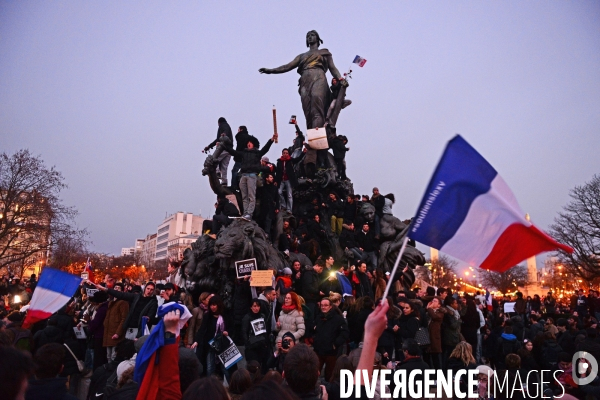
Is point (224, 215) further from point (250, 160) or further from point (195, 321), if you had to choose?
point (195, 321)

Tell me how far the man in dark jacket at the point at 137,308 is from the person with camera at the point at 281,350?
2.15 metres

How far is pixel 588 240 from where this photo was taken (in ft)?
115

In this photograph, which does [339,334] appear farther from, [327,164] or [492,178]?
[327,164]

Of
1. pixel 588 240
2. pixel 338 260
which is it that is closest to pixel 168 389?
pixel 338 260

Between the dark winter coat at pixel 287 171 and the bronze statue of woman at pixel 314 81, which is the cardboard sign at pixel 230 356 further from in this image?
the bronze statue of woman at pixel 314 81

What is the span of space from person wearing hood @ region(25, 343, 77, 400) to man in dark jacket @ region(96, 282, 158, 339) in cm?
434

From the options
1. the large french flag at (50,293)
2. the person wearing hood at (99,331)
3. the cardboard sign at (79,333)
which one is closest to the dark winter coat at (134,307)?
the person wearing hood at (99,331)

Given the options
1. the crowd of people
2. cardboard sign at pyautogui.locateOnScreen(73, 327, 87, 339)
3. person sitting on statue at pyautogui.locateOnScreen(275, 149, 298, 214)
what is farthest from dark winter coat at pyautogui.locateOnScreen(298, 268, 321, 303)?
person sitting on statue at pyautogui.locateOnScreen(275, 149, 298, 214)

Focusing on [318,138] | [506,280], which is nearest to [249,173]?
[318,138]

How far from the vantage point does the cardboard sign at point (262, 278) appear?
9.84 m

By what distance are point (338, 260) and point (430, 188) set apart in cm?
1341

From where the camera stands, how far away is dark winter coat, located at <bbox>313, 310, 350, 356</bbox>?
7.80m

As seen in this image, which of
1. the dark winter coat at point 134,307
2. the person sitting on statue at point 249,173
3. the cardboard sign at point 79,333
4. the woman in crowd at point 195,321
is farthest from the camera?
the person sitting on statue at point 249,173

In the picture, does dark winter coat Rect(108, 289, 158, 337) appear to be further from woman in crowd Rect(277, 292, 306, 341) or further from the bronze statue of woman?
the bronze statue of woman
